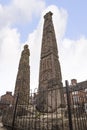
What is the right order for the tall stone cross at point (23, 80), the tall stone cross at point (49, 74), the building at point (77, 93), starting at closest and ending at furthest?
the building at point (77, 93) → the tall stone cross at point (49, 74) → the tall stone cross at point (23, 80)

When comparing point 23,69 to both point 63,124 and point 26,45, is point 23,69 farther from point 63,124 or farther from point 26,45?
point 63,124

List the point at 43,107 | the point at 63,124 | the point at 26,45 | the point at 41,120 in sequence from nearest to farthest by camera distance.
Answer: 1. the point at 63,124
2. the point at 41,120
3. the point at 43,107
4. the point at 26,45

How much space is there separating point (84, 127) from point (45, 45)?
5526 millimetres

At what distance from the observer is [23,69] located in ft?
33.6

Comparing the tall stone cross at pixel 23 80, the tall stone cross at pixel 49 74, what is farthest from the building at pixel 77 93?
the tall stone cross at pixel 23 80

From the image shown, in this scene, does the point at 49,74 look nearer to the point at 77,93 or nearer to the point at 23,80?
the point at 23,80

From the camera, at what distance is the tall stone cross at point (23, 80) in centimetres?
888

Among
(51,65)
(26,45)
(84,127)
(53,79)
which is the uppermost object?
(26,45)

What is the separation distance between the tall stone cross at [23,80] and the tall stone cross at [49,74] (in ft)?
5.32

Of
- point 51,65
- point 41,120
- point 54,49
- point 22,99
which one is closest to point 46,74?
point 51,65

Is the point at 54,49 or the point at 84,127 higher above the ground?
the point at 54,49

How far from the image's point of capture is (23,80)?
9.75m

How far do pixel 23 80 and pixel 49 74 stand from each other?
280 cm

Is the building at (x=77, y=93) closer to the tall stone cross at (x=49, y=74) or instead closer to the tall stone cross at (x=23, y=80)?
the tall stone cross at (x=49, y=74)
